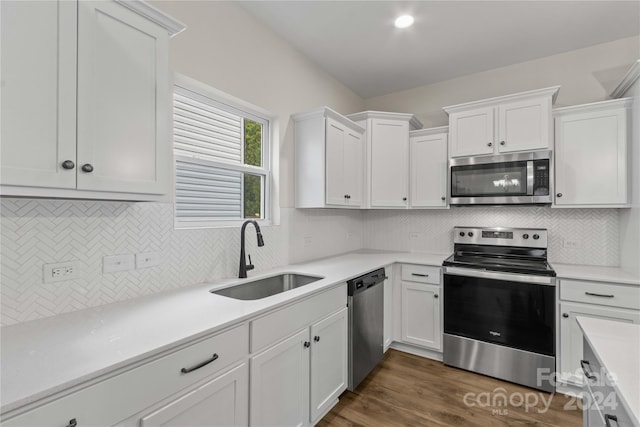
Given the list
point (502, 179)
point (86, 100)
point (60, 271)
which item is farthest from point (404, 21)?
point (60, 271)

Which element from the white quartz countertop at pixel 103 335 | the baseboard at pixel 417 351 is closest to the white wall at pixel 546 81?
the baseboard at pixel 417 351

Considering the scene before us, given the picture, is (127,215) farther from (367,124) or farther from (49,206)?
(367,124)

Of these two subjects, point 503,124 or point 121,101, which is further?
point 503,124

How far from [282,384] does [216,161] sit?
151 cm

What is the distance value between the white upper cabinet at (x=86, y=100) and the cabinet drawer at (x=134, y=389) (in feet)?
2.22

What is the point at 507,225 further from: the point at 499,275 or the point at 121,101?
the point at 121,101

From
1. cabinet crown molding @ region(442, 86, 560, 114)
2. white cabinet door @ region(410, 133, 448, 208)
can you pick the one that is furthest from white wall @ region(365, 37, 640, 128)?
white cabinet door @ region(410, 133, 448, 208)

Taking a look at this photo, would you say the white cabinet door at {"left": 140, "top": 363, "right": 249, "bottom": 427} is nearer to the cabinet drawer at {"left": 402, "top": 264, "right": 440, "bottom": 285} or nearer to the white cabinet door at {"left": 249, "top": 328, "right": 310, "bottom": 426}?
the white cabinet door at {"left": 249, "top": 328, "right": 310, "bottom": 426}

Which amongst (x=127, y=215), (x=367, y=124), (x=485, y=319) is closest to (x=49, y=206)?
(x=127, y=215)

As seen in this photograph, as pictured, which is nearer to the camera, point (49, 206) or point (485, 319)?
point (49, 206)

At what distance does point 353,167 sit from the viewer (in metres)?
3.11

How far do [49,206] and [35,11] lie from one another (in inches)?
29.4

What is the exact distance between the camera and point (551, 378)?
2344 millimetres

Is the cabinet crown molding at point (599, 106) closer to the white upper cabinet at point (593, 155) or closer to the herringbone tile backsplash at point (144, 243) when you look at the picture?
the white upper cabinet at point (593, 155)
